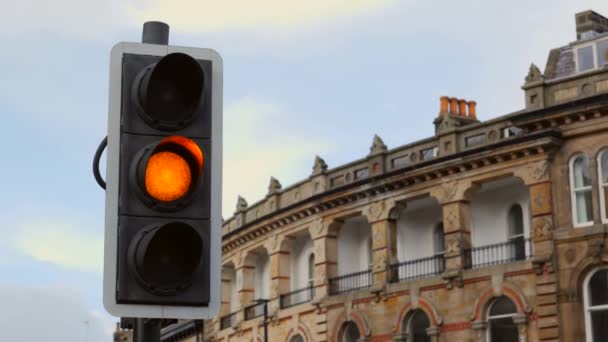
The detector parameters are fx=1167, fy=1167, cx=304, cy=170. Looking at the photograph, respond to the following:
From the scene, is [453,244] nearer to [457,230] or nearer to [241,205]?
[457,230]

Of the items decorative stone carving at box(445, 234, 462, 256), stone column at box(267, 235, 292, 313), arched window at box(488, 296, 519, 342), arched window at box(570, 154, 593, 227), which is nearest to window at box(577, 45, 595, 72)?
arched window at box(570, 154, 593, 227)

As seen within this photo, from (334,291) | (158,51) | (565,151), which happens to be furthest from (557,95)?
(158,51)

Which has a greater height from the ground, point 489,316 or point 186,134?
point 489,316

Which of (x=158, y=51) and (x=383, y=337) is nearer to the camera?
(x=158, y=51)

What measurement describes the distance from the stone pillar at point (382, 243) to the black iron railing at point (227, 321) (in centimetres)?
1375

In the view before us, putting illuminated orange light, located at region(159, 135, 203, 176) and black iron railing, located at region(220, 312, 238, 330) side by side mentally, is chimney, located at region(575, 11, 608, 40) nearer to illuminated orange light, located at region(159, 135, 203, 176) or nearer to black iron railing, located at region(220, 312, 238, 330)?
black iron railing, located at region(220, 312, 238, 330)

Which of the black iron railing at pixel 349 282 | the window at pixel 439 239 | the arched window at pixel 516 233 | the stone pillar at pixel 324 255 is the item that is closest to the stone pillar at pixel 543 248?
the arched window at pixel 516 233

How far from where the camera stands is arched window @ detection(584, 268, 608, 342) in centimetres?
3756

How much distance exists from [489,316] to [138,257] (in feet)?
123

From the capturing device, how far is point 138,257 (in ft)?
15.0

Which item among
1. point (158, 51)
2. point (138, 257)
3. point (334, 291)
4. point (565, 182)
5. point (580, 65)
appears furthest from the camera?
point (334, 291)

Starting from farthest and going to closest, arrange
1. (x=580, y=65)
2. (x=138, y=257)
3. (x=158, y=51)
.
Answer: (x=580, y=65)
(x=158, y=51)
(x=138, y=257)

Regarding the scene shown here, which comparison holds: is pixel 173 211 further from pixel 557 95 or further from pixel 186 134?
pixel 557 95

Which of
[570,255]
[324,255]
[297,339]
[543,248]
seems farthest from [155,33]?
[297,339]
